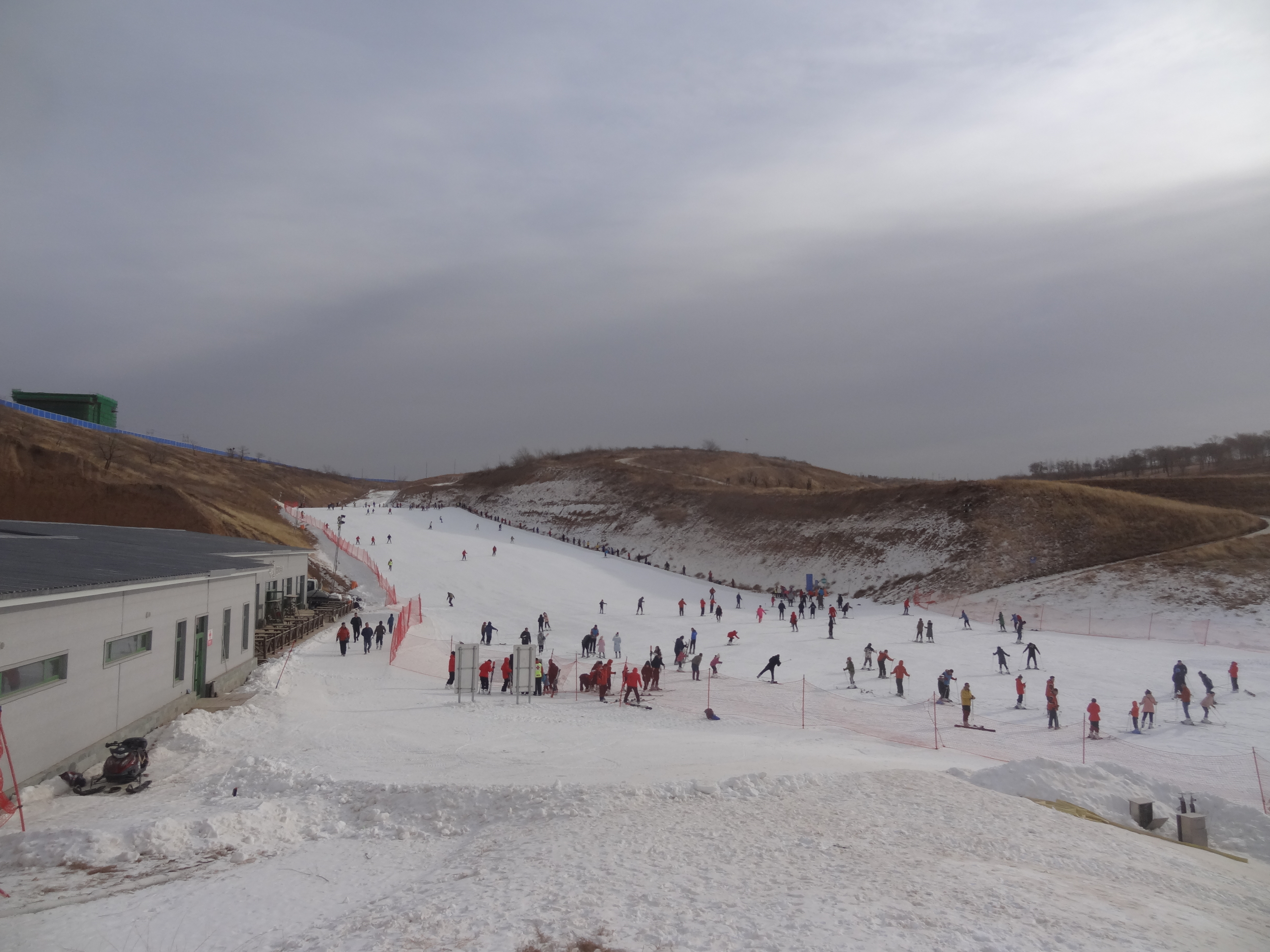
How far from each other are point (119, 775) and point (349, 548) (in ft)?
143

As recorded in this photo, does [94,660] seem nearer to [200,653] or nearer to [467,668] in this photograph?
[200,653]

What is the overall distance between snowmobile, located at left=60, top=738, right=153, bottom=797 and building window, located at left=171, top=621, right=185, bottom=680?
558cm

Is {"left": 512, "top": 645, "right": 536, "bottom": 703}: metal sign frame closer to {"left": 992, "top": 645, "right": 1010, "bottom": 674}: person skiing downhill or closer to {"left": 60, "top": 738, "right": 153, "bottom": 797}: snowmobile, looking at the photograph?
{"left": 60, "top": 738, "right": 153, "bottom": 797}: snowmobile

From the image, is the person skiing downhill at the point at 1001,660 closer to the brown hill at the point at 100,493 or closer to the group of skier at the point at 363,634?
the group of skier at the point at 363,634

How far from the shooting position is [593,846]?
9.30m

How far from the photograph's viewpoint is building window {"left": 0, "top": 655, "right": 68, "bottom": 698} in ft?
33.4

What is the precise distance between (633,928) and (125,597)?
11.9m

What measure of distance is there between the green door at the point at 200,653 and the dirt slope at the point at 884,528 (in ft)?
141

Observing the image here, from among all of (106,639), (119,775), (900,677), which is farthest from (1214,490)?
(119,775)

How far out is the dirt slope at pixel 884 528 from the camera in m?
49.9

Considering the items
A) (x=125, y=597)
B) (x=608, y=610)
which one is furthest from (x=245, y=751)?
(x=608, y=610)

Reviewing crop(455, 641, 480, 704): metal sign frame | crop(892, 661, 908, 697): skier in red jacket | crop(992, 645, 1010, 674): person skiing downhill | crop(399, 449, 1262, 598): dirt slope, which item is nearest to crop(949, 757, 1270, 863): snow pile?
crop(892, 661, 908, 697): skier in red jacket

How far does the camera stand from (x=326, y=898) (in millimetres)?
7992

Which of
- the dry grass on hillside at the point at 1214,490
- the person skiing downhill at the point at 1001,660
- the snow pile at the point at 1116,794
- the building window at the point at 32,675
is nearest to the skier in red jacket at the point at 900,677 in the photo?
the person skiing downhill at the point at 1001,660
